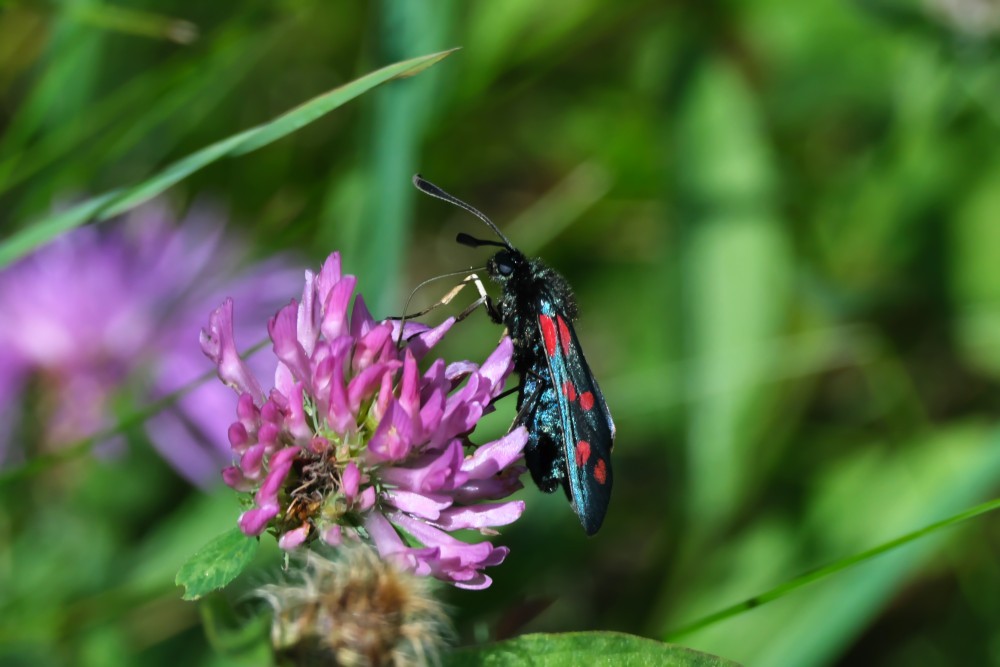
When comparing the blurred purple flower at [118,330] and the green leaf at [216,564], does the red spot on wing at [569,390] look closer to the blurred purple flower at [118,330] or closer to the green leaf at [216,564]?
the green leaf at [216,564]

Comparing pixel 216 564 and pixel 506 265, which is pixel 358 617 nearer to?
pixel 216 564

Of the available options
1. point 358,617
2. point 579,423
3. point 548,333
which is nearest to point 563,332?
point 548,333

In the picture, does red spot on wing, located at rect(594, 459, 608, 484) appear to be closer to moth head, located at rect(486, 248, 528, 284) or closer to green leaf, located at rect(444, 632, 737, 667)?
green leaf, located at rect(444, 632, 737, 667)

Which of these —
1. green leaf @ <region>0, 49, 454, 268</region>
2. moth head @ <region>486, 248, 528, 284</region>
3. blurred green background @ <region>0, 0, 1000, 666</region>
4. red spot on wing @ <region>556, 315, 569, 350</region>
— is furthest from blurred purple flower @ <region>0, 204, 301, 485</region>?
red spot on wing @ <region>556, 315, 569, 350</region>

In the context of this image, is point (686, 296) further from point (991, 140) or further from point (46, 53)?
point (46, 53)

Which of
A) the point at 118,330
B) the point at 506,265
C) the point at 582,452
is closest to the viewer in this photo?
the point at 582,452

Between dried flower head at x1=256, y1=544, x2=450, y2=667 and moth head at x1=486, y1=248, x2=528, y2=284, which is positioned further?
moth head at x1=486, y1=248, x2=528, y2=284

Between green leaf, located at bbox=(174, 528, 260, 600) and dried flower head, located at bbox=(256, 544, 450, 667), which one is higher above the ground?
green leaf, located at bbox=(174, 528, 260, 600)
